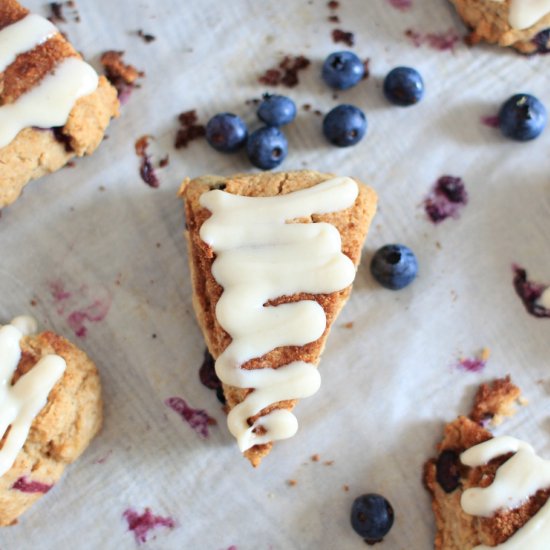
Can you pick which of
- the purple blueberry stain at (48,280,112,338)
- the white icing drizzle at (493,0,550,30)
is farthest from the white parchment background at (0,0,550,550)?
the white icing drizzle at (493,0,550,30)

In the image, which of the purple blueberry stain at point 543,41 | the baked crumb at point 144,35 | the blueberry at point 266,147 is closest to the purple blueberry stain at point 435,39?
the purple blueberry stain at point 543,41

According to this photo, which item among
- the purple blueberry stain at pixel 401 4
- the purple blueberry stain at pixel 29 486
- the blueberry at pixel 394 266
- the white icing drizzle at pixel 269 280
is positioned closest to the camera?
the white icing drizzle at pixel 269 280

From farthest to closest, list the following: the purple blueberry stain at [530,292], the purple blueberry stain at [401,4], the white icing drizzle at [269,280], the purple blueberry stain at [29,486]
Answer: the purple blueberry stain at [401,4] < the purple blueberry stain at [530,292] < the purple blueberry stain at [29,486] < the white icing drizzle at [269,280]

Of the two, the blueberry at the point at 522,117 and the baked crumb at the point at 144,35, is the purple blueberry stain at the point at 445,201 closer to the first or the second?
the blueberry at the point at 522,117

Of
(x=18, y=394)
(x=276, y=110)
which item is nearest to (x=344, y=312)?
(x=276, y=110)

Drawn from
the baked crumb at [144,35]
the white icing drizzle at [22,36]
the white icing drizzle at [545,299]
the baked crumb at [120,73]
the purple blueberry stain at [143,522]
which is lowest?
the white icing drizzle at [545,299]

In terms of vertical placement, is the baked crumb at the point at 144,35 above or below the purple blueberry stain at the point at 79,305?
above

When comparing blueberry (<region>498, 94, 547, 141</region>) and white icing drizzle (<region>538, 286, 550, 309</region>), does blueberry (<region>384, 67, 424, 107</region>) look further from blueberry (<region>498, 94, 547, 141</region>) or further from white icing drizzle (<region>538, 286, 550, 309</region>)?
white icing drizzle (<region>538, 286, 550, 309</region>)

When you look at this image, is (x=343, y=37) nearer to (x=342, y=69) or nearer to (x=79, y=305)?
(x=342, y=69)
